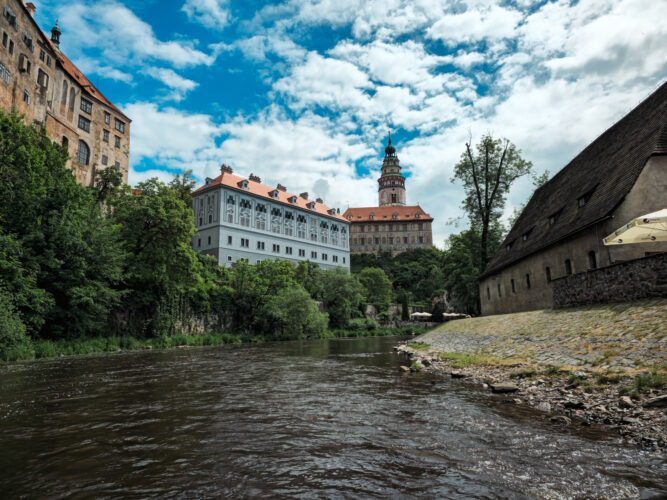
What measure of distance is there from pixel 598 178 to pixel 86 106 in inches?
2399

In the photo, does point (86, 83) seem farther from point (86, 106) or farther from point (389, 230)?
point (389, 230)

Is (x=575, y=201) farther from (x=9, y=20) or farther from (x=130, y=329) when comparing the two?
(x=9, y=20)

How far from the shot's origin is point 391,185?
140875 millimetres

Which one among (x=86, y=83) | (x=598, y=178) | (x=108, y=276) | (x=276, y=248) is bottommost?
(x=108, y=276)

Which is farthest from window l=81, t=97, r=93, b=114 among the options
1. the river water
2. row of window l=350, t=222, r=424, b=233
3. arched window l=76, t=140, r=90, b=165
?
row of window l=350, t=222, r=424, b=233

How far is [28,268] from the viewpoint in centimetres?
2303

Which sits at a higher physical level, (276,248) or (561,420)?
(276,248)

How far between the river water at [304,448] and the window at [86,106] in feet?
178

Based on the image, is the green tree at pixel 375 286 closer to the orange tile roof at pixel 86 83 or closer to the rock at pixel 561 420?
the orange tile roof at pixel 86 83

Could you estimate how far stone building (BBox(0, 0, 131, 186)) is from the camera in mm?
34625

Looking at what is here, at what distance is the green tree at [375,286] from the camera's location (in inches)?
3346

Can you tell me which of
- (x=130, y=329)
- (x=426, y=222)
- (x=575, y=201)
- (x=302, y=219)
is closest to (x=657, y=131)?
(x=575, y=201)

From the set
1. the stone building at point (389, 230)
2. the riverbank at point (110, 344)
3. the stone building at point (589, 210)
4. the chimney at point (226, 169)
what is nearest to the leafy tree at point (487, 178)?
the stone building at point (589, 210)

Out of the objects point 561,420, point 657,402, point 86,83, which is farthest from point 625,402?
point 86,83
